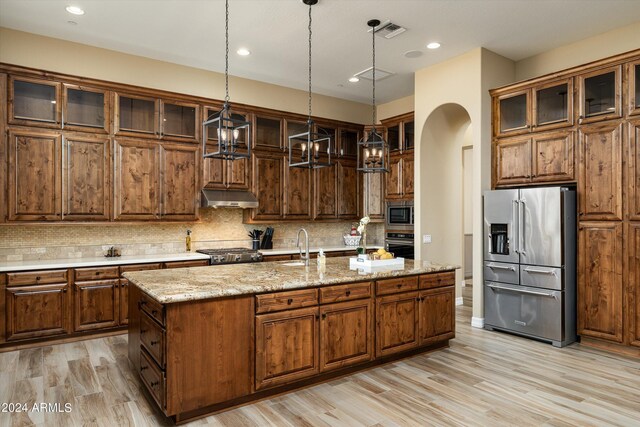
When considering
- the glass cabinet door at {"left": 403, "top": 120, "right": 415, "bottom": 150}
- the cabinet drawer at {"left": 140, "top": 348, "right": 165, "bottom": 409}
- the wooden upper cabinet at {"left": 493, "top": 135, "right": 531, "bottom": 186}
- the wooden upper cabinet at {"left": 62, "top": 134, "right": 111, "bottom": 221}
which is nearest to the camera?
the cabinet drawer at {"left": 140, "top": 348, "right": 165, "bottom": 409}

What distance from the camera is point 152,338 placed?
2.96 meters

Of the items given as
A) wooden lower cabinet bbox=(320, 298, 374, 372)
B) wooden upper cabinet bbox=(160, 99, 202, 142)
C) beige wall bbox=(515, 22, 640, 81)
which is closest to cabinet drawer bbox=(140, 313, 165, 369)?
wooden lower cabinet bbox=(320, 298, 374, 372)

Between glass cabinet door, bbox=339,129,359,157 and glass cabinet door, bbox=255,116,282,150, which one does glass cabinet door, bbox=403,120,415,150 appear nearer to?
glass cabinet door, bbox=339,129,359,157

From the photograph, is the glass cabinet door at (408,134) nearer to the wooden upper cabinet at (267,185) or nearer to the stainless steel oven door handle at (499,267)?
the wooden upper cabinet at (267,185)

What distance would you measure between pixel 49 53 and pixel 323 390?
194 inches

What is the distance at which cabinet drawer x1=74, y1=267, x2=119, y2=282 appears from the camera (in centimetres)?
461

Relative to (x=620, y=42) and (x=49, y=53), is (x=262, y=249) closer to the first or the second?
(x=49, y=53)

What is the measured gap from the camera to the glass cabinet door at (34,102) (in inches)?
178

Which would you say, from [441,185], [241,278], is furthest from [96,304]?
[441,185]

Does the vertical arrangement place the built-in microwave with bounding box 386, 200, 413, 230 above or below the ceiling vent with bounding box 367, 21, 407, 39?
below

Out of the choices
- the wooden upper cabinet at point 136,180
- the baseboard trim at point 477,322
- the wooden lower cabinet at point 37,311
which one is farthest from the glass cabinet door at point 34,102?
the baseboard trim at point 477,322

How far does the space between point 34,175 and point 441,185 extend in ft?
17.9

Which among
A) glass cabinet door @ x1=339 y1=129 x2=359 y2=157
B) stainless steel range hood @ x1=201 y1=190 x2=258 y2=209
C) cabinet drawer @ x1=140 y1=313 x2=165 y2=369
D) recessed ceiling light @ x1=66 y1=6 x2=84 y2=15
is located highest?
recessed ceiling light @ x1=66 y1=6 x2=84 y2=15

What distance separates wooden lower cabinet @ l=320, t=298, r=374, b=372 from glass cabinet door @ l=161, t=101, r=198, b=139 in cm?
348
